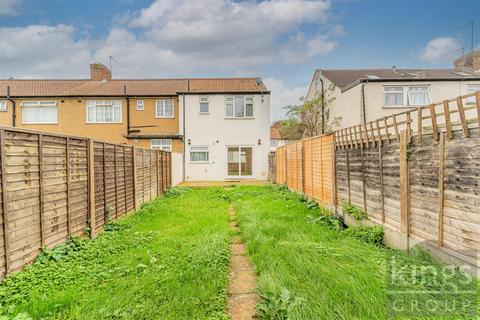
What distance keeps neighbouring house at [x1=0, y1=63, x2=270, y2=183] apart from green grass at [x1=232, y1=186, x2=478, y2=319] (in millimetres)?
12208

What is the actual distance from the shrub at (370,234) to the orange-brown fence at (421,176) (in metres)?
0.17

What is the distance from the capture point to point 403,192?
4266 millimetres

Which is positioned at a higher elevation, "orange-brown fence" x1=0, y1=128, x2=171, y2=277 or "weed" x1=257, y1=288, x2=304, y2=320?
"orange-brown fence" x1=0, y1=128, x2=171, y2=277

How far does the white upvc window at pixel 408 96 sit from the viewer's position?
15.7 metres

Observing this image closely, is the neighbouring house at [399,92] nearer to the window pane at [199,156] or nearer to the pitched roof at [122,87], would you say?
the pitched roof at [122,87]

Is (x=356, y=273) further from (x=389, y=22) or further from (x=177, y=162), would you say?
(x=389, y=22)

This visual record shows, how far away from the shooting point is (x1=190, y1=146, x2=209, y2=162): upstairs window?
59.5 ft

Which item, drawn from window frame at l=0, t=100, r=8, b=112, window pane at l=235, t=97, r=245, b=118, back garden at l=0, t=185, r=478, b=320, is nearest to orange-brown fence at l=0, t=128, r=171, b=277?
back garden at l=0, t=185, r=478, b=320

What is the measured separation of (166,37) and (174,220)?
15.2 metres

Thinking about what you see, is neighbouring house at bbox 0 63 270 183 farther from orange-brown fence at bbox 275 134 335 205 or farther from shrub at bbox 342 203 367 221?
shrub at bbox 342 203 367 221

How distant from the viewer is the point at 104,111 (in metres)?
19.0

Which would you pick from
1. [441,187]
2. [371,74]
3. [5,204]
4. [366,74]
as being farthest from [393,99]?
[5,204]

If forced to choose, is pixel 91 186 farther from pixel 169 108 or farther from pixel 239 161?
pixel 169 108

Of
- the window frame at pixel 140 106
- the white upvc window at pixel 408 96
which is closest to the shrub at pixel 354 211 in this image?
the white upvc window at pixel 408 96
